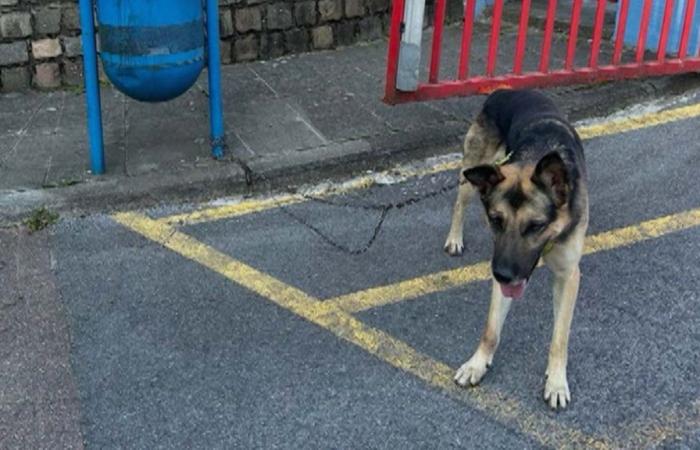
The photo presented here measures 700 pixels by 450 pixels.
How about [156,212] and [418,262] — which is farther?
[156,212]

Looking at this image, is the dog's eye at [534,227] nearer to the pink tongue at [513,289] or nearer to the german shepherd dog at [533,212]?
the german shepherd dog at [533,212]

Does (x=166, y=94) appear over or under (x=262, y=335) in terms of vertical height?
over

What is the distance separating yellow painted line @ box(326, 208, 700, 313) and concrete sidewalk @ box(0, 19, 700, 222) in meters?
1.40

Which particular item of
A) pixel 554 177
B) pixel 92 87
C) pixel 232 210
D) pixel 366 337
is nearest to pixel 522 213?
pixel 554 177

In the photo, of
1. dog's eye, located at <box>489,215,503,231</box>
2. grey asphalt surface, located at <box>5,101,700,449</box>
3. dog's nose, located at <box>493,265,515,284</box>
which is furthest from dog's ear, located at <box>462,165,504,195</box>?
grey asphalt surface, located at <box>5,101,700,449</box>

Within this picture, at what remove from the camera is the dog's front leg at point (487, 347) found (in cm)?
334

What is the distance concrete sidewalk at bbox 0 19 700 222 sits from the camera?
499 centimetres

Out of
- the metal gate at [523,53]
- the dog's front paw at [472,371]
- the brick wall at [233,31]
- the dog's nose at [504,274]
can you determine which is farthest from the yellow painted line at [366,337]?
the brick wall at [233,31]

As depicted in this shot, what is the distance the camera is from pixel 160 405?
3.22 metres

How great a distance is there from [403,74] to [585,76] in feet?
5.51

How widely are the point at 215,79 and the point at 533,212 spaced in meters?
2.84

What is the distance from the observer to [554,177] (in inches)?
115

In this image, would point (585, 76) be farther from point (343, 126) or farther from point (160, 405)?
point (160, 405)

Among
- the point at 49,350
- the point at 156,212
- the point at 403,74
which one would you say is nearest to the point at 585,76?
the point at 403,74
